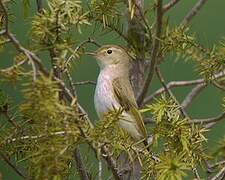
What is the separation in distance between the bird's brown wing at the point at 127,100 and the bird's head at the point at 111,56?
7 centimetres

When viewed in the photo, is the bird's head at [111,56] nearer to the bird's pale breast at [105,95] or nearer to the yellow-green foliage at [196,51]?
the bird's pale breast at [105,95]

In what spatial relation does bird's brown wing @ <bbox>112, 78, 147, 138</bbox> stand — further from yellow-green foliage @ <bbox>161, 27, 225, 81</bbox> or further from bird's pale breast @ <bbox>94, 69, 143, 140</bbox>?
yellow-green foliage @ <bbox>161, 27, 225, 81</bbox>

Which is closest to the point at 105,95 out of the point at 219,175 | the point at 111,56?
the point at 111,56

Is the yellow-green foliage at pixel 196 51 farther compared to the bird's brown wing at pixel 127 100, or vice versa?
the bird's brown wing at pixel 127 100

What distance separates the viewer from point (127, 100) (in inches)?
46.5

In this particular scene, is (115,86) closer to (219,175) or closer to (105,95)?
(105,95)

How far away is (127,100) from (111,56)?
272 millimetres

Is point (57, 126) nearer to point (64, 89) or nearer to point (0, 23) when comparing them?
point (64, 89)

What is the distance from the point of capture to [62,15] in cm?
67

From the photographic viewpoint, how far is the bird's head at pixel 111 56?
138 centimetres

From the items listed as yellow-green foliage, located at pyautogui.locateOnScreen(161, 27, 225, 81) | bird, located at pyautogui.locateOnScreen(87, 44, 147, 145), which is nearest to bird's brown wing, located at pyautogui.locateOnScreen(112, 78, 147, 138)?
bird, located at pyautogui.locateOnScreen(87, 44, 147, 145)

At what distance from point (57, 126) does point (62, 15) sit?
0.43 ft

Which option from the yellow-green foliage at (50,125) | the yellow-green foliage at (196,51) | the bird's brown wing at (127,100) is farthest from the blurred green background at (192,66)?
the yellow-green foliage at (50,125)

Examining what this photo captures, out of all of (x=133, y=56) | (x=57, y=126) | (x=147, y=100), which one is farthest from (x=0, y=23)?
(x=147, y=100)
